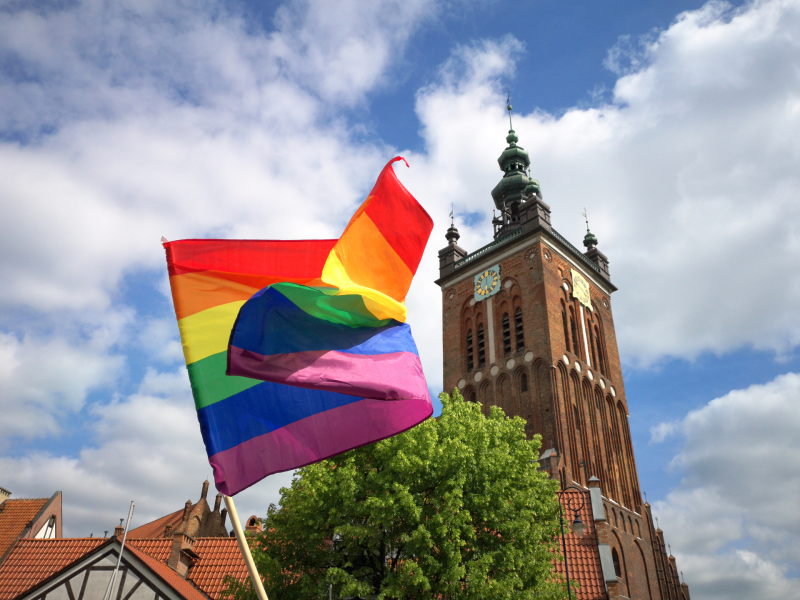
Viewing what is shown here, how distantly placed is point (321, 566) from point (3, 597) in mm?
13484

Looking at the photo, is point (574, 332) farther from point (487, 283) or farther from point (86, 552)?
point (86, 552)

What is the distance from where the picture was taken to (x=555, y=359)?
3809 centimetres

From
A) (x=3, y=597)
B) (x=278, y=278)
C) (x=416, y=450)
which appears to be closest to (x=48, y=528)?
(x=3, y=597)

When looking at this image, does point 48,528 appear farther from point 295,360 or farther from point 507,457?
point 295,360

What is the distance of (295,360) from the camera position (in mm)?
6828

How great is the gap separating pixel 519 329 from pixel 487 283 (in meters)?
4.97

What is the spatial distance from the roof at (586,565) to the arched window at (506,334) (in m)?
17.6

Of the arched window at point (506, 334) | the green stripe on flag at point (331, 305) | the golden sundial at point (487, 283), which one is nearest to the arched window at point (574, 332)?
the arched window at point (506, 334)

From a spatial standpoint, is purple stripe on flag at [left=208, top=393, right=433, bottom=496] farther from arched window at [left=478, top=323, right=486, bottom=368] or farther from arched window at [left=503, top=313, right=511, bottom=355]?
arched window at [left=478, top=323, right=486, bottom=368]

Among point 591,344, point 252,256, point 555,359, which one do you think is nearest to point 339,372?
point 252,256

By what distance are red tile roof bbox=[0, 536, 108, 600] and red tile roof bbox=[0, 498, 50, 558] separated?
233 centimetres

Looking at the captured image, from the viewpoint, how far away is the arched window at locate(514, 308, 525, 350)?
40.5m

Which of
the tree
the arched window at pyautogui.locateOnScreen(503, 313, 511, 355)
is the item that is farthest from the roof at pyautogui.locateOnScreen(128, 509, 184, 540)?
the tree

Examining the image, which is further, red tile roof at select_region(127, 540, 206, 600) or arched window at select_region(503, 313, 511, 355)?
arched window at select_region(503, 313, 511, 355)
